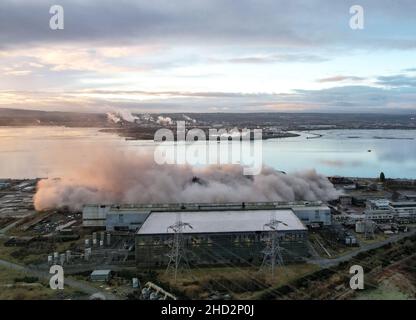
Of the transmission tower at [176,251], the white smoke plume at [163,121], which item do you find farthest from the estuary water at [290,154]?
the transmission tower at [176,251]

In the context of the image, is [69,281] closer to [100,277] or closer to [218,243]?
[100,277]

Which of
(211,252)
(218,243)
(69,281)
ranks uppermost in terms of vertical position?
(218,243)

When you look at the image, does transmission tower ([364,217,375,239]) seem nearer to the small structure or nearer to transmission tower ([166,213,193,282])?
transmission tower ([166,213,193,282])

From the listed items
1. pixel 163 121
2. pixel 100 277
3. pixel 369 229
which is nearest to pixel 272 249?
pixel 100 277

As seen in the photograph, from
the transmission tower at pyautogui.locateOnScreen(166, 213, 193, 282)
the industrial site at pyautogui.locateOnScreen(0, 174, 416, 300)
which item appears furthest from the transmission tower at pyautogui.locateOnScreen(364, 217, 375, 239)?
the transmission tower at pyautogui.locateOnScreen(166, 213, 193, 282)

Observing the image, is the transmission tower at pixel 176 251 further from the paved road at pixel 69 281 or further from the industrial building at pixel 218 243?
the paved road at pixel 69 281
